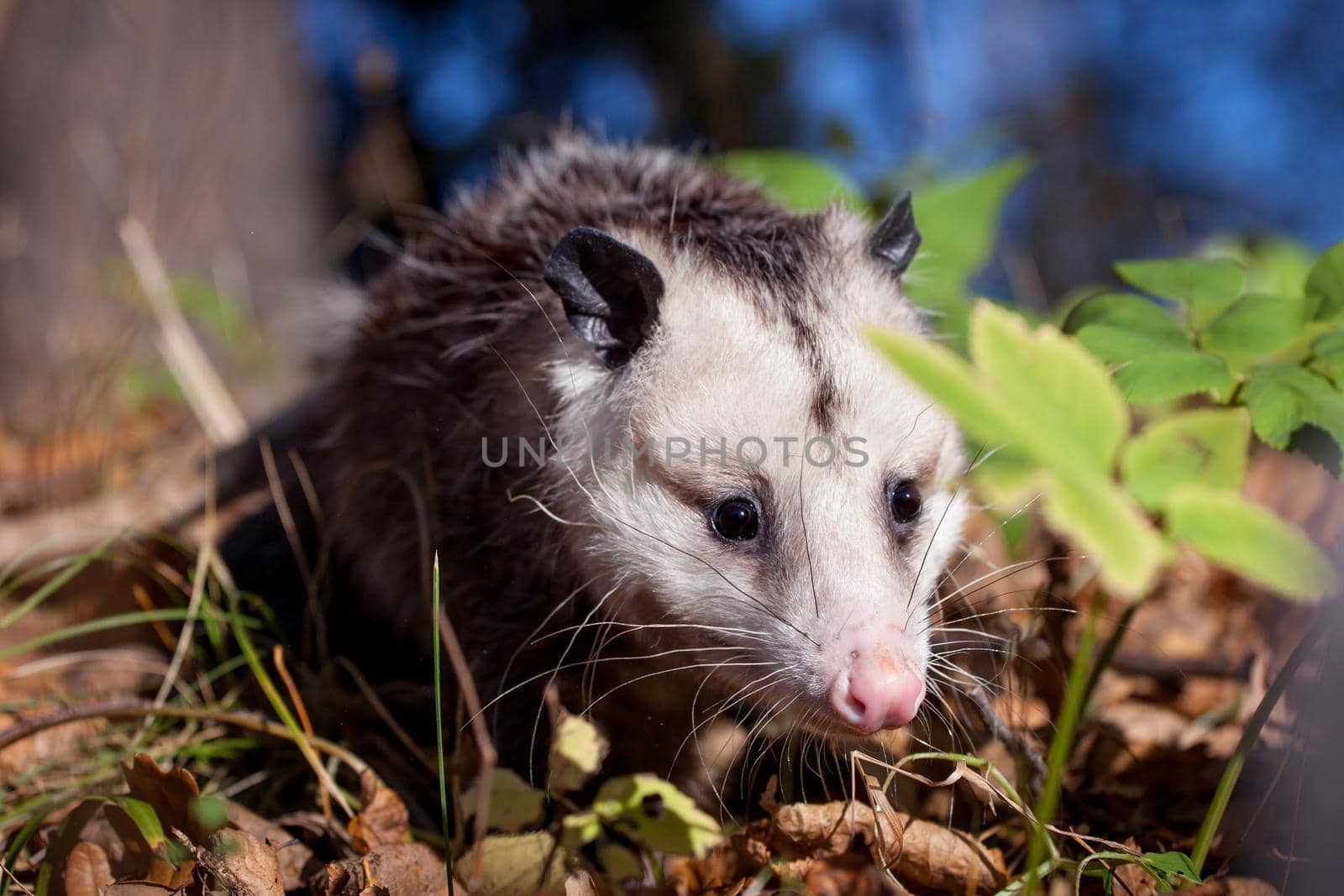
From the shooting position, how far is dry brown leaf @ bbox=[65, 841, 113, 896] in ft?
4.56

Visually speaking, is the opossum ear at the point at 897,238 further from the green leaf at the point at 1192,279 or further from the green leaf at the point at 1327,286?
the green leaf at the point at 1327,286

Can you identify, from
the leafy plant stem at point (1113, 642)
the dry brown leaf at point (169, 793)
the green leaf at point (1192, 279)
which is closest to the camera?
the leafy plant stem at point (1113, 642)

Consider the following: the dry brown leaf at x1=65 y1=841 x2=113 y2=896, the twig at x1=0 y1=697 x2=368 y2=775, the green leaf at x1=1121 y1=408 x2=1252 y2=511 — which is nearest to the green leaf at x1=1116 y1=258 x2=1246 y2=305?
the green leaf at x1=1121 y1=408 x2=1252 y2=511

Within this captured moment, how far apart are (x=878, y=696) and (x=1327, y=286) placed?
37.2 inches

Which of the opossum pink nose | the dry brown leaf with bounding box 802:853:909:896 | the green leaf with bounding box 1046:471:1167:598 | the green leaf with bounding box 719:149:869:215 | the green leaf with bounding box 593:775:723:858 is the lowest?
the dry brown leaf with bounding box 802:853:909:896

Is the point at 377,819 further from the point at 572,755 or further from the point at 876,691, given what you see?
the point at 876,691

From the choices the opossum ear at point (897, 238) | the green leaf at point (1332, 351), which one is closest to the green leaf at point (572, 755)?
the opossum ear at point (897, 238)

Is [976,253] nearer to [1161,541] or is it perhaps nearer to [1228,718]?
[1228,718]

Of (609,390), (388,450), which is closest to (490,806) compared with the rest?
(609,390)

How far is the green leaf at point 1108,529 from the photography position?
2.36 ft

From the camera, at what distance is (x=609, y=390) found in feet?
5.29

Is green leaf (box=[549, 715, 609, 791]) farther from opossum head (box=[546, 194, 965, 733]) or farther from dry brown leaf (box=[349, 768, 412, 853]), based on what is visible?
dry brown leaf (box=[349, 768, 412, 853])

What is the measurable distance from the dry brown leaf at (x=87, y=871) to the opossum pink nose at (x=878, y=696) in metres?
1.09

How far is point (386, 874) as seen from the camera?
1316 mm
